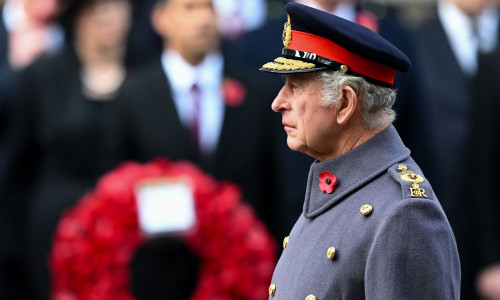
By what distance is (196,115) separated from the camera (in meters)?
7.57

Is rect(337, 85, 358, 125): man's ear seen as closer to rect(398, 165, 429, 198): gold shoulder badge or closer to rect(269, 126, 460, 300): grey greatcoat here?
rect(269, 126, 460, 300): grey greatcoat

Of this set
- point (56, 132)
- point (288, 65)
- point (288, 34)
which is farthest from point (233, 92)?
point (288, 65)

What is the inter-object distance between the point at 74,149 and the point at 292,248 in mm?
4427

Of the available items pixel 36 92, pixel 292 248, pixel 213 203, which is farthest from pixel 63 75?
pixel 292 248

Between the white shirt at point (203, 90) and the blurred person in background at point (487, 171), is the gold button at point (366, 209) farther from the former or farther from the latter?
the white shirt at point (203, 90)

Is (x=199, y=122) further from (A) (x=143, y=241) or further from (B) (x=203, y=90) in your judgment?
(A) (x=143, y=241)

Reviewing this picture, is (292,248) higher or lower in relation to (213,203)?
higher

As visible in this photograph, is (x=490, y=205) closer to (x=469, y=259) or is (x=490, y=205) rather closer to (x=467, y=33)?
(x=469, y=259)

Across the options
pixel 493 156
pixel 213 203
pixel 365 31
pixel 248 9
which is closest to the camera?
pixel 365 31

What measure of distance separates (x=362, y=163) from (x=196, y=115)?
3.89 meters

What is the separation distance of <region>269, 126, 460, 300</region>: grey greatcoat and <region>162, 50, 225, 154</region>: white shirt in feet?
12.0

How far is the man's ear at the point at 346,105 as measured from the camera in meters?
3.64

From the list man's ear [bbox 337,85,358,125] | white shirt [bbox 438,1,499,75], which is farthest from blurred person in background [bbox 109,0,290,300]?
man's ear [bbox 337,85,358,125]

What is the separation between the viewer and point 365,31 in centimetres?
367
